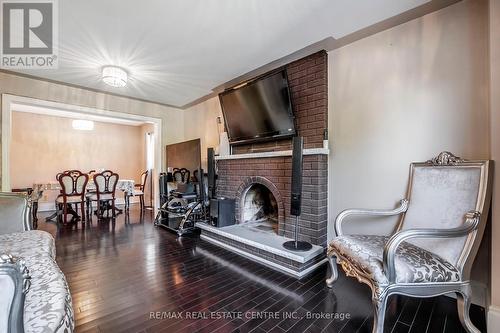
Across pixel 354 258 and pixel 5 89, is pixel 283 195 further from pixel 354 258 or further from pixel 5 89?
pixel 5 89

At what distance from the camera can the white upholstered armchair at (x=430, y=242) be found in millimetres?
1344

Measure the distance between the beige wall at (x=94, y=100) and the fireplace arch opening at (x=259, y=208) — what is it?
8.28 feet

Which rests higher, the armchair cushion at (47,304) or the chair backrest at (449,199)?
the chair backrest at (449,199)

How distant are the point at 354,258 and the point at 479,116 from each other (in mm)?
1473

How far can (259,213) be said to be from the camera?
3.65m

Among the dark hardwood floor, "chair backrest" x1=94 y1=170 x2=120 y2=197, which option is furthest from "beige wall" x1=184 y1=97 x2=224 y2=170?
the dark hardwood floor

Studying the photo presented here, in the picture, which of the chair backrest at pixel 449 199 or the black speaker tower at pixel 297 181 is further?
the black speaker tower at pixel 297 181

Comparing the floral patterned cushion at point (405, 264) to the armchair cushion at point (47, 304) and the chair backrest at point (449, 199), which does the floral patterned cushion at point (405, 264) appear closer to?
the chair backrest at point (449, 199)

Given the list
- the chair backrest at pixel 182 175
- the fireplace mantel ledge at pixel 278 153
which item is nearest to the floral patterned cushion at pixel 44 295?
the fireplace mantel ledge at pixel 278 153

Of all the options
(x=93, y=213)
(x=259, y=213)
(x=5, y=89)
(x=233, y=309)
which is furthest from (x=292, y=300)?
(x=93, y=213)

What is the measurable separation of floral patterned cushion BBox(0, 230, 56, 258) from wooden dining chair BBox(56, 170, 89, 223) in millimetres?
2929

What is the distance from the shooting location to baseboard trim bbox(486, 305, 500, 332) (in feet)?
4.63

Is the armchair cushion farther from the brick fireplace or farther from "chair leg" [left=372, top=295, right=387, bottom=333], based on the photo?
the brick fireplace

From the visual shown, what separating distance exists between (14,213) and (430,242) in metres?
3.47
